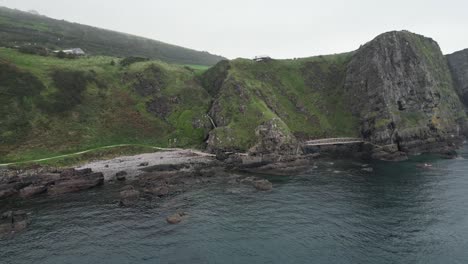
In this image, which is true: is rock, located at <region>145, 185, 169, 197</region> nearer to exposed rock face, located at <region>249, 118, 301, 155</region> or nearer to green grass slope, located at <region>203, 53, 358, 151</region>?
green grass slope, located at <region>203, 53, 358, 151</region>

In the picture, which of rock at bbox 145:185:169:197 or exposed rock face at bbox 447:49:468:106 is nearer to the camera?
rock at bbox 145:185:169:197

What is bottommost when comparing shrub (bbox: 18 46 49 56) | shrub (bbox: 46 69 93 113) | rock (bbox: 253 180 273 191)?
rock (bbox: 253 180 273 191)

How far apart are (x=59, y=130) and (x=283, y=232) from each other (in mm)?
82532

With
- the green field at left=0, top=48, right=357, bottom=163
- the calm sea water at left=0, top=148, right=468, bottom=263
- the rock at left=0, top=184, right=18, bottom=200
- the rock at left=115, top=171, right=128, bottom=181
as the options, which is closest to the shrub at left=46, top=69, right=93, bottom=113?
the green field at left=0, top=48, right=357, bottom=163

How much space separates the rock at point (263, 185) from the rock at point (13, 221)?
151 ft

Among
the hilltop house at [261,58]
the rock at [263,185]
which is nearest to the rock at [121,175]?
the rock at [263,185]

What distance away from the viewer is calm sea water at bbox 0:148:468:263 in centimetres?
4375

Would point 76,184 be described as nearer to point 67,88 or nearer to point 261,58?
point 67,88

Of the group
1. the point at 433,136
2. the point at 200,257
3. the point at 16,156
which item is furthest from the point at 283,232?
the point at 433,136

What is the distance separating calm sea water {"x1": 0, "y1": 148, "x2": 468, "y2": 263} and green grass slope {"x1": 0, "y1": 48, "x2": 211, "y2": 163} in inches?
1344

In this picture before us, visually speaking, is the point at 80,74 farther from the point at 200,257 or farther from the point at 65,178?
the point at 200,257

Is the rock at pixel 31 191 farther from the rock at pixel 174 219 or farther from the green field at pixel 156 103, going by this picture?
the rock at pixel 174 219

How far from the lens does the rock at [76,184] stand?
2822 inches

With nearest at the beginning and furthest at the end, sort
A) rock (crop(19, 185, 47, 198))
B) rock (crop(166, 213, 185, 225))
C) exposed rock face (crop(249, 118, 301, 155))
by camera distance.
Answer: rock (crop(166, 213, 185, 225)) → rock (crop(19, 185, 47, 198)) → exposed rock face (crop(249, 118, 301, 155))
